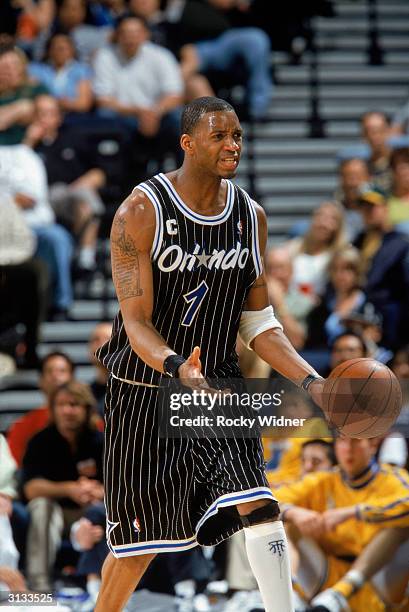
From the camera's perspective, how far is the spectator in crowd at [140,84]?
10.3 metres

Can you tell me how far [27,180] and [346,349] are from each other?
10.2 feet

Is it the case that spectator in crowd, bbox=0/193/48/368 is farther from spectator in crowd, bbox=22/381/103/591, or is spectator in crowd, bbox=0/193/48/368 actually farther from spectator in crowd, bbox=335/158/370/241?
spectator in crowd, bbox=335/158/370/241

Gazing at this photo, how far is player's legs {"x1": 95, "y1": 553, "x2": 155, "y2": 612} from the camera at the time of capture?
4.52m

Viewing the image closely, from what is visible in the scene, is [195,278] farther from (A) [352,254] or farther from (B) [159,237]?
(A) [352,254]

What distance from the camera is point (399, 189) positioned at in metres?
9.05

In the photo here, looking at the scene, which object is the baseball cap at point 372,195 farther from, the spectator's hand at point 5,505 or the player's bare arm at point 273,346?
the player's bare arm at point 273,346

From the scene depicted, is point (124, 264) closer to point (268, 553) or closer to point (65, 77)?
point (268, 553)

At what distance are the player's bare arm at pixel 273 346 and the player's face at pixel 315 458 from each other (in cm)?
222

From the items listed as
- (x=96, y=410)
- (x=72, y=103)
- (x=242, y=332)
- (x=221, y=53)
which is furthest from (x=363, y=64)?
(x=242, y=332)

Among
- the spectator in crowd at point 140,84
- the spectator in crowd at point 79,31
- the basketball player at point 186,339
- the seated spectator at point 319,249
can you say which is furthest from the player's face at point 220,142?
the spectator in crowd at point 79,31

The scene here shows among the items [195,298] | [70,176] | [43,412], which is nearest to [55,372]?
[43,412]

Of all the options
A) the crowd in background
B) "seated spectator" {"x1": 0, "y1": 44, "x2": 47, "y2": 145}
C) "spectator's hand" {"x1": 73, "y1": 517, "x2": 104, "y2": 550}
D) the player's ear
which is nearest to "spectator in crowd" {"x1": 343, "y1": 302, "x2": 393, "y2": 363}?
the crowd in background

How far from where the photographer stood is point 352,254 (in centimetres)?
891

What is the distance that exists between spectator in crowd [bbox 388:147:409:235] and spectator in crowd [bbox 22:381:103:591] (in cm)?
287
